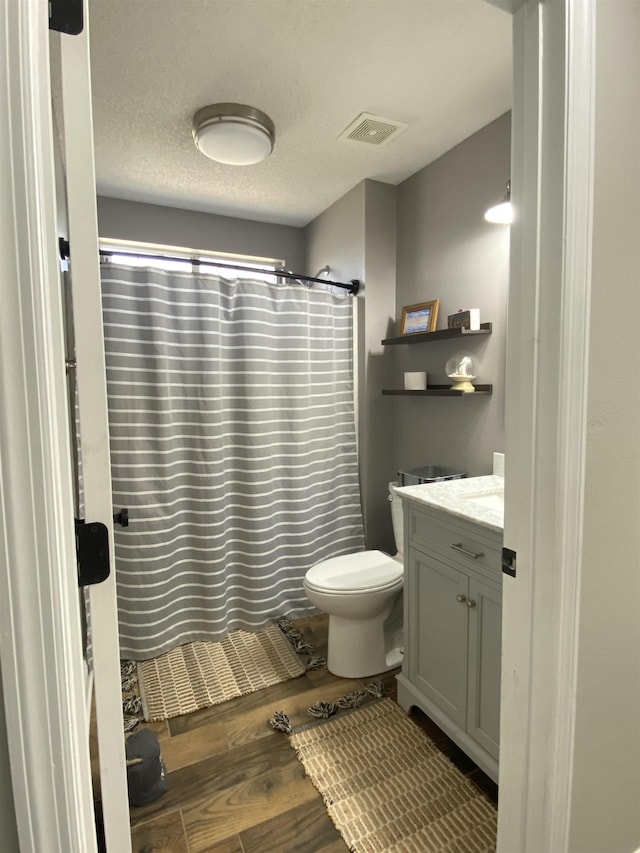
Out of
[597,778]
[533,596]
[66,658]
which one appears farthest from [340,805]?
[66,658]

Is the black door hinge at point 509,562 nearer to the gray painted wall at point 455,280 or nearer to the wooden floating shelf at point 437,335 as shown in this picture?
the gray painted wall at point 455,280

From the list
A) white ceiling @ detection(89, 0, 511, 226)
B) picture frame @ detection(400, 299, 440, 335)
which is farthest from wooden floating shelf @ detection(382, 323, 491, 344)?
white ceiling @ detection(89, 0, 511, 226)

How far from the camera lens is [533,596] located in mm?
921

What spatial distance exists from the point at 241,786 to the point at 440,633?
819mm

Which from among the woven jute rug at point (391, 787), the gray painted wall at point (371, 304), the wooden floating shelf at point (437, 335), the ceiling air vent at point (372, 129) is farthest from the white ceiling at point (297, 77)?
the woven jute rug at point (391, 787)

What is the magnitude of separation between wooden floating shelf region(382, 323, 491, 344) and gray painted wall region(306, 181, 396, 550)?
172 millimetres

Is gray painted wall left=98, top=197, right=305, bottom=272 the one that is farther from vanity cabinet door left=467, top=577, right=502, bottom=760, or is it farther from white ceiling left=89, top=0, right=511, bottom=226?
vanity cabinet door left=467, top=577, right=502, bottom=760

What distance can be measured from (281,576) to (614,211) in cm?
217

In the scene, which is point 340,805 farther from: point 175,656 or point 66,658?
point 66,658

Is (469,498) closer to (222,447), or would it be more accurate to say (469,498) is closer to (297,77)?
(222,447)

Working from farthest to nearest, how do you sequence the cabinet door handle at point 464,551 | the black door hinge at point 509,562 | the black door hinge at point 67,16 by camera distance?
1. the cabinet door handle at point 464,551
2. the black door hinge at point 509,562
3. the black door hinge at point 67,16

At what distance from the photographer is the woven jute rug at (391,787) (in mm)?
1310

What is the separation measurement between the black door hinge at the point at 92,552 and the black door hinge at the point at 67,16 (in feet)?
2.17

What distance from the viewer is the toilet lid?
193 centimetres
